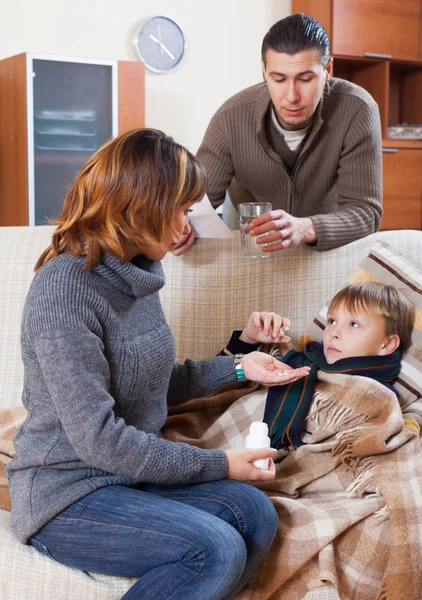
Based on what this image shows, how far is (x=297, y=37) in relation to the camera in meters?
Answer: 2.06

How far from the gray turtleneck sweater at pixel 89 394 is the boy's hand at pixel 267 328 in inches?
14.5

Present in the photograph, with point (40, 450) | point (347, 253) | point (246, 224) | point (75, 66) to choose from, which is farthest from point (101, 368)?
point (75, 66)

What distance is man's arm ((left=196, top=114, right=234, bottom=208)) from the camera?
7.65ft

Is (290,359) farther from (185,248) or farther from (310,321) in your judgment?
(185,248)

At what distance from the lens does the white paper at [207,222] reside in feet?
6.18

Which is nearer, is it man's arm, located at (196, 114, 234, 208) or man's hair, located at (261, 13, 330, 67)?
man's hair, located at (261, 13, 330, 67)

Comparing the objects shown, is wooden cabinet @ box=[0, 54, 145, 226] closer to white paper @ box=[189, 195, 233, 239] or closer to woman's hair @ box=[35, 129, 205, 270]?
white paper @ box=[189, 195, 233, 239]

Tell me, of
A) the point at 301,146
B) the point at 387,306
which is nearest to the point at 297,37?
the point at 301,146

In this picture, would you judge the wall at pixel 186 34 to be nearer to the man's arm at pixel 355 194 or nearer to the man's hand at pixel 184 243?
the man's arm at pixel 355 194

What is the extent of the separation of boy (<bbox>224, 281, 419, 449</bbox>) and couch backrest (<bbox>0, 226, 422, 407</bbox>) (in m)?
0.20

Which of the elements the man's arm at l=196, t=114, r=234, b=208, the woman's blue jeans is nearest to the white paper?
the man's arm at l=196, t=114, r=234, b=208

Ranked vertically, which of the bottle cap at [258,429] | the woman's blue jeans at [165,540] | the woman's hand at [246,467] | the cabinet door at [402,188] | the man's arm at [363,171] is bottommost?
the woman's blue jeans at [165,540]

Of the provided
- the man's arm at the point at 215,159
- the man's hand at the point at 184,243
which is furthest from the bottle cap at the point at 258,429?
the man's arm at the point at 215,159

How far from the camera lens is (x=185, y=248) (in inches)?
76.8
